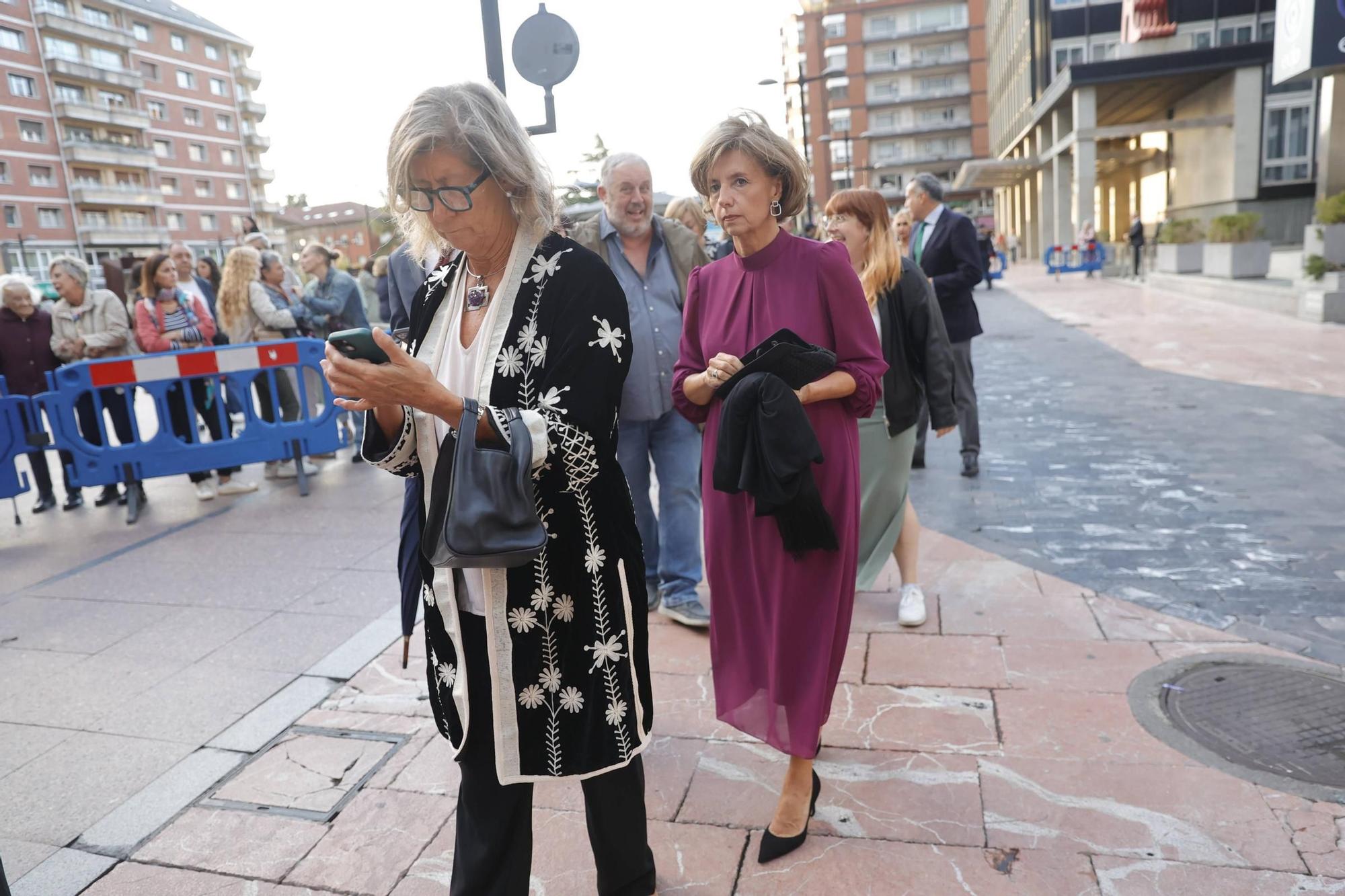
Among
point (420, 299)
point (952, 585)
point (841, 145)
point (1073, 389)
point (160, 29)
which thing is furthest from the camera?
point (841, 145)

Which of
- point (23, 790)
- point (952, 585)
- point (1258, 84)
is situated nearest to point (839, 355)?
point (952, 585)

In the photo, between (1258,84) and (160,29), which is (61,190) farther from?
(1258,84)

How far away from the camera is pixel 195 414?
7207mm

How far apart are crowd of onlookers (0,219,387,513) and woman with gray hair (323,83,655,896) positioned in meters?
6.01

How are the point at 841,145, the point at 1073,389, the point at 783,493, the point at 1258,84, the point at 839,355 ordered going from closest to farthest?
the point at 783,493 → the point at 839,355 → the point at 1073,389 → the point at 1258,84 → the point at 841,145

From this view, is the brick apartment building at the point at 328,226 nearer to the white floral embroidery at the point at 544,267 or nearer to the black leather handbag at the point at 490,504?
the white floral embroidery at the point at 544,267

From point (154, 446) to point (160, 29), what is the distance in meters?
70.5

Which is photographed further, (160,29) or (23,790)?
(160,29)

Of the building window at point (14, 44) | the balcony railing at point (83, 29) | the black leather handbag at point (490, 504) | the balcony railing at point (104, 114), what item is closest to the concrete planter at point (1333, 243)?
the black leather handbag at point (490, 504)

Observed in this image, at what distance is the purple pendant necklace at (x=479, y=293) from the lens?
1967 millimetres

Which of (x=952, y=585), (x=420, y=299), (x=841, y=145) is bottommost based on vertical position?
(x=952, y=585)

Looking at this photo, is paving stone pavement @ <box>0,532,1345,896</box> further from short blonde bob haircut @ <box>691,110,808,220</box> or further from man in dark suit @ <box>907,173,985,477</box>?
man in dark suit @ <box>907,173,985,477</box>

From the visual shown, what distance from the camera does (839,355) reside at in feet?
8.89

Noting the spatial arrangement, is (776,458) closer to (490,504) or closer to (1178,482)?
(490,504)
